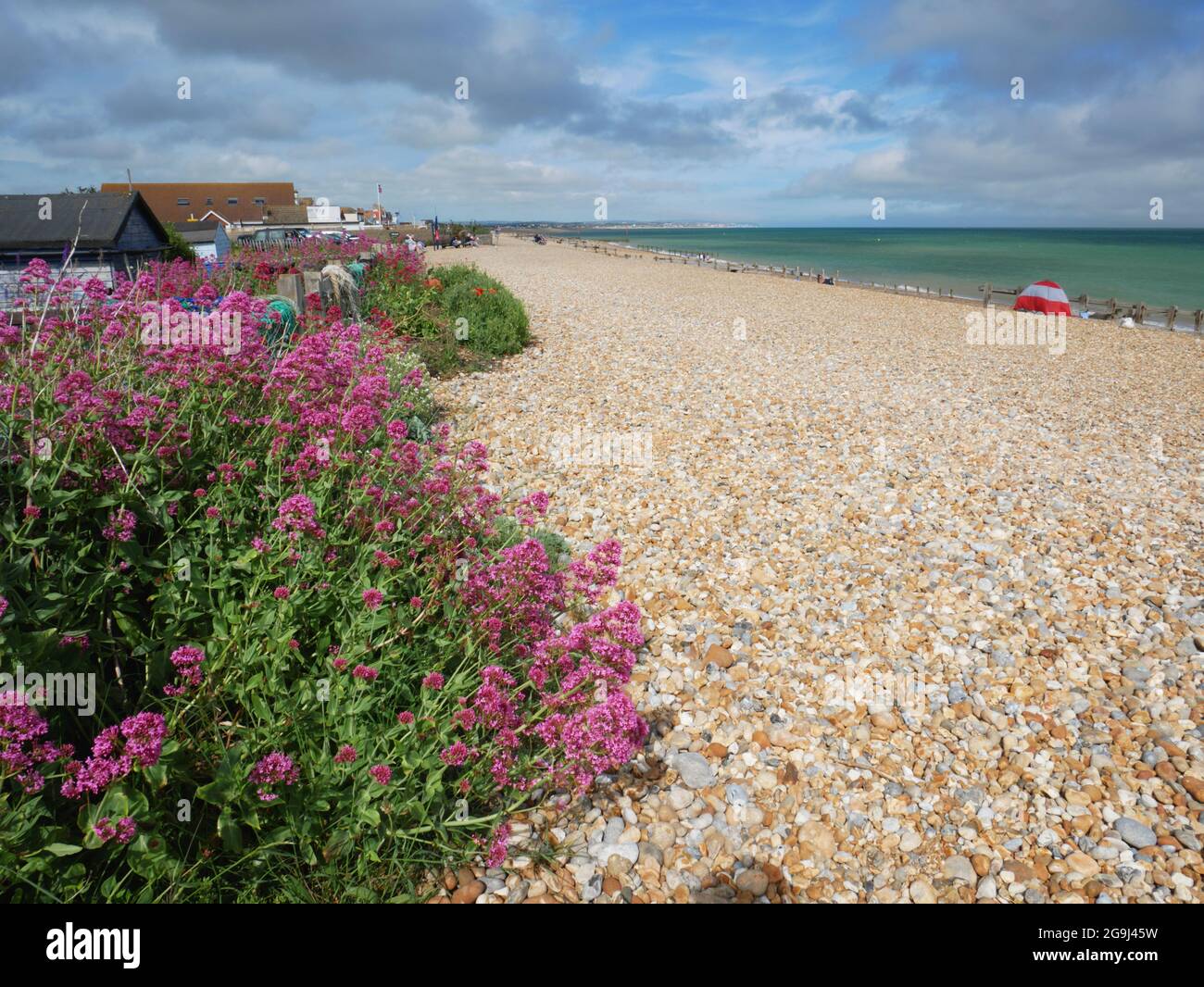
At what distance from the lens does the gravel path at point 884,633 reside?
3.46 meters

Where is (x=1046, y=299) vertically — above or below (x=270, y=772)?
above

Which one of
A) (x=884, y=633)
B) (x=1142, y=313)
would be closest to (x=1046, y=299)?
(x=1142, y=313)

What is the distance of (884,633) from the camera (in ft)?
17.2

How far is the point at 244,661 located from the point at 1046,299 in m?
27.1

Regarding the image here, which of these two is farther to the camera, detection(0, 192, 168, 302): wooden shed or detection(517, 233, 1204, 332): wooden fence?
detection(517, 233, 1204, 332): wooden fence

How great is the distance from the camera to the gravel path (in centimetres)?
346

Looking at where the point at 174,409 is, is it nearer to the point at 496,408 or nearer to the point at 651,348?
the point at 496,408

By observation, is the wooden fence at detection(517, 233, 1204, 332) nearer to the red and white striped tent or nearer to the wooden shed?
the red and white striped tent

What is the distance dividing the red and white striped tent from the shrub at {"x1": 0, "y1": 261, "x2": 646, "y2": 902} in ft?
83.1

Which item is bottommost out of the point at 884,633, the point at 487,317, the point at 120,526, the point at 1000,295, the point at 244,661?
the point at 884,633

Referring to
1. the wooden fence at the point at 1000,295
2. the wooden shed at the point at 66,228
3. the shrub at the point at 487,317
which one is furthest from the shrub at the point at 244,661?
the wooden fence at the point at 1000,295

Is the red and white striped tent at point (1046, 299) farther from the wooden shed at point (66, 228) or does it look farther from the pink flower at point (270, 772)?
the wooden shed at point (66, 228)

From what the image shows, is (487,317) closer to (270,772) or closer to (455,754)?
(455,754)

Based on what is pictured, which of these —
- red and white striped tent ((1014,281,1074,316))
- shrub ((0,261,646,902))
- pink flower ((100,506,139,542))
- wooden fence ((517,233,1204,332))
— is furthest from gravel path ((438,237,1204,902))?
wooden fence ((517,233,1204,332))
